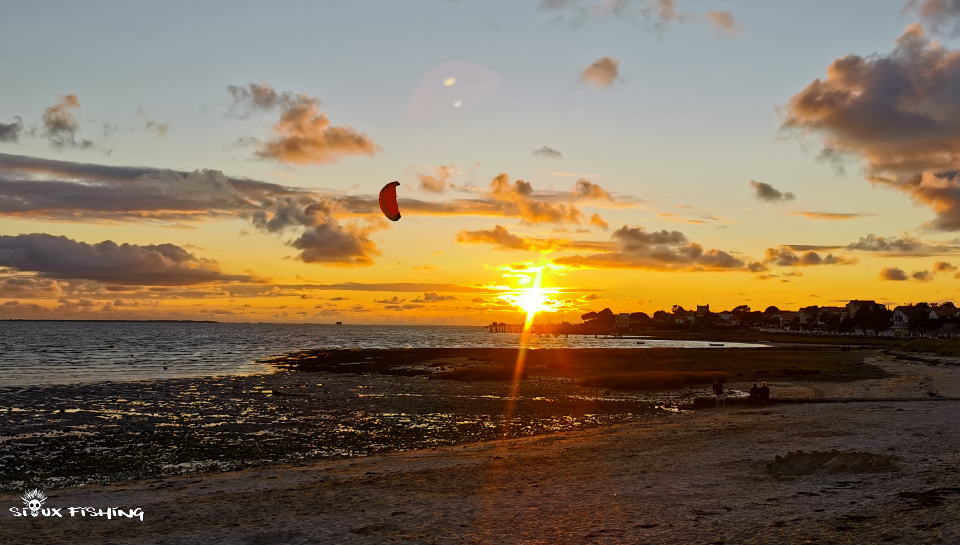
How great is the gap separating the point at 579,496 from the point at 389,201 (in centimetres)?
2315

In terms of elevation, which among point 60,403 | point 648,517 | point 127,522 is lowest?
point 60,403

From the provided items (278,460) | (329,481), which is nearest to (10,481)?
(278,460)

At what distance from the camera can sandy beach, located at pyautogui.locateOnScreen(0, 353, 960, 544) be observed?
12.8 meters

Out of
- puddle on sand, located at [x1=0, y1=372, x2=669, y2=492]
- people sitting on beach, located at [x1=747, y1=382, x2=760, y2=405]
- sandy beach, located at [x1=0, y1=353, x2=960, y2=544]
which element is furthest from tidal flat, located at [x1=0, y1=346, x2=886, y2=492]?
people sitting on beach, located at [x1=747, y1=382, x2=760, y2=405]

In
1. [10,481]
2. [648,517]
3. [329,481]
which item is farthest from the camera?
[10,481]

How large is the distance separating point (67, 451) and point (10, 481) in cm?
481

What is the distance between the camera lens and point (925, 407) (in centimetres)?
3112

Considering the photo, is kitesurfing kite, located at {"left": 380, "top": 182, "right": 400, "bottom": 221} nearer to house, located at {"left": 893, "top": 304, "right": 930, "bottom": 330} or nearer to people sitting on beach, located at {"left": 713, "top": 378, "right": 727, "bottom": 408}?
people sitting on beach, located at {"left": 713, "top": 378, "right": 727, "bottom": 408}

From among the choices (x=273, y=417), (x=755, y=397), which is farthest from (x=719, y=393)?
(x=273, y=417)

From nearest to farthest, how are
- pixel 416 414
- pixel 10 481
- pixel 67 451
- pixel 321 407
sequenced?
1. pixel 10 481
2. pixel 67 451
3. pixel 416 414
4. pixel 321 407

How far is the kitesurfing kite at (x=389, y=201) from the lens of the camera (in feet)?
117

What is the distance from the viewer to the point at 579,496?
51.8 ft

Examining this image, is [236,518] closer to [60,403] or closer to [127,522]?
[127,522]

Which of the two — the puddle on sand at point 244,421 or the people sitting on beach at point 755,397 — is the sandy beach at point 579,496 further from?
the people sitting on beach at point 755,397
